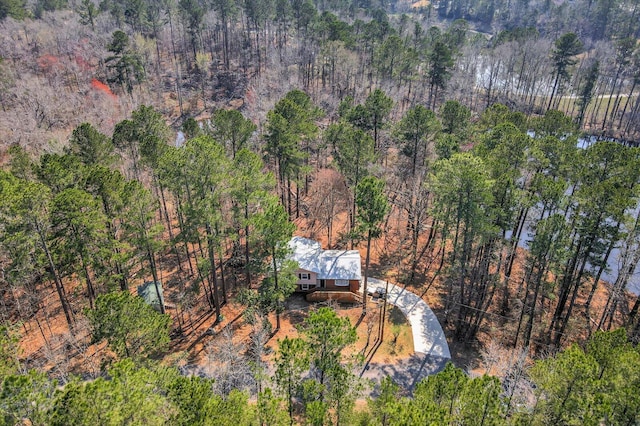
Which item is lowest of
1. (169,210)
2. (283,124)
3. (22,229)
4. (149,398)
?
(169,210)

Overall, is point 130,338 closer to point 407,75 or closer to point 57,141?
point 57,141

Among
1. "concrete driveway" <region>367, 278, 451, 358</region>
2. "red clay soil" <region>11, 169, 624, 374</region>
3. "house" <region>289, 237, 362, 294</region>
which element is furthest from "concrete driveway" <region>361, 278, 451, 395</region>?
"house" <region>289, 237, 362, 294</region>

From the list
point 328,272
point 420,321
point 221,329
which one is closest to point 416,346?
point 420,321

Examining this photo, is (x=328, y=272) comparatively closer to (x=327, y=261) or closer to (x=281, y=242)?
(x=327, y=261)

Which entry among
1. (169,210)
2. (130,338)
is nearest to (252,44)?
(169,210)

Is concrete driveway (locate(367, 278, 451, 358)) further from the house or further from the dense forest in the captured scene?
the house

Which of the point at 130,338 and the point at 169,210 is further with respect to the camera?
the point at 169,210

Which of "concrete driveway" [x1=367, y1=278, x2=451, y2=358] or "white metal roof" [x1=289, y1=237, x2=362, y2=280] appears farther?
"white metal roof" [x1=289, y1=237, x2=362, y2=280]

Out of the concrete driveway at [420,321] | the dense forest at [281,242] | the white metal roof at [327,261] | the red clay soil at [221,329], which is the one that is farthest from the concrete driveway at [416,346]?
the white metal roof at [327,261]
